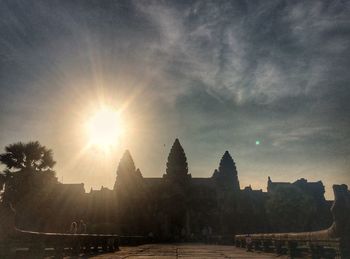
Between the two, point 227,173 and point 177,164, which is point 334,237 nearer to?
point 177,164

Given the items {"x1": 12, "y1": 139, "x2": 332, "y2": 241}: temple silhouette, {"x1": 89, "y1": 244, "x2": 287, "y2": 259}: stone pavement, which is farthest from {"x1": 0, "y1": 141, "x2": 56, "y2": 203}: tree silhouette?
{"x1": 12, "y1": 139, "x2": 332, "y2": 241}: temple silhouette

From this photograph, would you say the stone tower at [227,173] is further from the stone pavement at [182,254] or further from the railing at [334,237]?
the railing at [334,237]

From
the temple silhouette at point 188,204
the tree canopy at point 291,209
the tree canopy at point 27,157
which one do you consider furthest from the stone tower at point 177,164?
the tree canopy at point 27,157

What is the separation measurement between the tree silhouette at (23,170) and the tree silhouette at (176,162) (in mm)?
50125

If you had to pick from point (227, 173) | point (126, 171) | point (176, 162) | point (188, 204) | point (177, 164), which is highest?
point (176, 162)

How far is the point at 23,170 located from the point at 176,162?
53.3 metres

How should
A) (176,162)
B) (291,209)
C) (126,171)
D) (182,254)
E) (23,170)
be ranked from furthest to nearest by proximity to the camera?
1. (176,162)
2. (126,171)
3. (291,209)
4. (23,170)
5. (182,254)

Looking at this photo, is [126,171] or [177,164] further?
[177,164]

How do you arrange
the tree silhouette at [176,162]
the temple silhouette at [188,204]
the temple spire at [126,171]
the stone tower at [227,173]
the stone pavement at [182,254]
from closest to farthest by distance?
the stone pavement at [182,254], the temple silhouette at [188,204], the temple spire at [126,171], the tree silhouette at [176,162], the stone tower at [227,173]

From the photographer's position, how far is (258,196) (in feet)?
266

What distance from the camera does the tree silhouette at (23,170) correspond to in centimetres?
2889

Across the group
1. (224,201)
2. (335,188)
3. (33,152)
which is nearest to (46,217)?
(33,152)

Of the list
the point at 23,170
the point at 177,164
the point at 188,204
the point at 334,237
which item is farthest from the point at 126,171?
the point at 334,237

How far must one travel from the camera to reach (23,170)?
30.2 m
